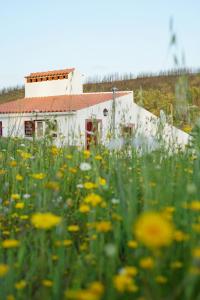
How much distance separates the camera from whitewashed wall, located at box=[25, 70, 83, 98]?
1112 inches

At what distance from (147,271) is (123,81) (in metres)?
54.3

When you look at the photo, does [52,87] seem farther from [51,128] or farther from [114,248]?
[114,248]

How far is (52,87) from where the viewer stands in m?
28.5

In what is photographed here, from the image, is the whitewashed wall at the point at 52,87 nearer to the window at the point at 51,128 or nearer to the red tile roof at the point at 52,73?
the red tile roof at the point at 52,73

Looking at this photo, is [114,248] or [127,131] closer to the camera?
[114,248]

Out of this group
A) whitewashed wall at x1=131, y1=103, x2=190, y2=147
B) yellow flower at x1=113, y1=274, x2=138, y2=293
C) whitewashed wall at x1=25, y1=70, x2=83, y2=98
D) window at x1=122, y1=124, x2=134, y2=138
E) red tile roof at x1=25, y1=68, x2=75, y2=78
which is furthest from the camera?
whitewashed wall at x1=25, y1=70, x2=83, y2=98

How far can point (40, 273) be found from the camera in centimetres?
188

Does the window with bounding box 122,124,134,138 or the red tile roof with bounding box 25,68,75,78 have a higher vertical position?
the red tile roof with bounding box 25,68,75,78

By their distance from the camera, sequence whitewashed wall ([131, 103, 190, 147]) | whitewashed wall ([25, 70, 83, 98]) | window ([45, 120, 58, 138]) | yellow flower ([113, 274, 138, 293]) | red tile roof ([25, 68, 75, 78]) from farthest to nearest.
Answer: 1. whitewashed wall ([25, 70, 83, 98])
2. red tile roof ([25, 68, 75, 78])
3. window ([45, 120, 58, 138])
4. whitewashed wall ([131, 103, 190, 147])
5. yellow flower ([113, 274, 138, 293])

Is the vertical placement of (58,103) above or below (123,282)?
above

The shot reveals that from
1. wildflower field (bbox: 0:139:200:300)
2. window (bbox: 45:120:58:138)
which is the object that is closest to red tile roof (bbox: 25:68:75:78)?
window (bbox: 45:120:58:138)

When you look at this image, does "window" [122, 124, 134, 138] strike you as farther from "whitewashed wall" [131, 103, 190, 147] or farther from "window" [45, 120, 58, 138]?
"window" [45, 120, 58, 138]

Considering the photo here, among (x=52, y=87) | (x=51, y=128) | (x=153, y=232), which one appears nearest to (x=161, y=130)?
(x=51, y=128)

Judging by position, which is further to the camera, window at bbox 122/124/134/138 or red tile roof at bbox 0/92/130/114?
red tile roof at bbox 0/92/130/114
